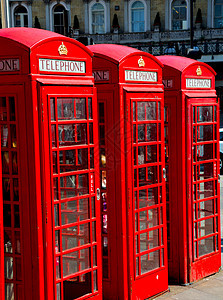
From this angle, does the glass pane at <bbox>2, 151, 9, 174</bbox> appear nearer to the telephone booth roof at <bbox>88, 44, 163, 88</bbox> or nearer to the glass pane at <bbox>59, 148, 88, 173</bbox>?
the glass pane at <bbox>59, 148, 88, 173</bbox>

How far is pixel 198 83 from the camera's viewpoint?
7.32m

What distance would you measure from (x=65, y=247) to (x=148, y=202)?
1488 millimetres

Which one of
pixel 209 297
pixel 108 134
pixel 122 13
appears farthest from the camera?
pixel 122 13

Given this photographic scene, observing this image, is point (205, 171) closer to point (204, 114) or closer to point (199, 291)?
point (204, 114)

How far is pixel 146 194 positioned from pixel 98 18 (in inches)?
1279

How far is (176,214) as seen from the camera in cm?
714

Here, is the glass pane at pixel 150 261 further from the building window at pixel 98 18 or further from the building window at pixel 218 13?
the building window at pixel 98 18

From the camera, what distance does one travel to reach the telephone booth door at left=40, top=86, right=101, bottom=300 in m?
4.98

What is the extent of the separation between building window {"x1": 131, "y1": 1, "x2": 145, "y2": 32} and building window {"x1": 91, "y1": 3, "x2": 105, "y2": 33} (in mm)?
2042

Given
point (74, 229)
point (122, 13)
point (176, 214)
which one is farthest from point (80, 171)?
point (122, 13)

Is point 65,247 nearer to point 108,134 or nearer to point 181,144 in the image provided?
point 108,134

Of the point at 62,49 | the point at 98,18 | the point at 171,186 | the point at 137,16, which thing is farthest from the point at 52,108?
the point at 98,18

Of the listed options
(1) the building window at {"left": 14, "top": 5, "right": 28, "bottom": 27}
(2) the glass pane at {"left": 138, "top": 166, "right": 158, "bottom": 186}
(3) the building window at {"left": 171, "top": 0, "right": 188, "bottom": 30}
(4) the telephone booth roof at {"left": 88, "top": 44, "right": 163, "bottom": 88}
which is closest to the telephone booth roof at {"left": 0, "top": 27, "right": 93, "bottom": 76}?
(4) the telephone booth roof at {"left": 88, "top": 44, "right": 163, "bottom": 88}

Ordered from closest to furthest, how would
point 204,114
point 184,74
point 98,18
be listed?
point 184,74 < point 204,114 < point 98,18
